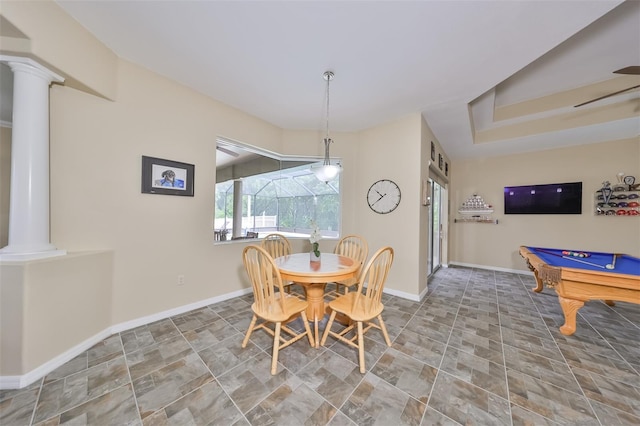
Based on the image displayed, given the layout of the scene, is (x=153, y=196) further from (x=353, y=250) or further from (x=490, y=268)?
(x=490, y=268)

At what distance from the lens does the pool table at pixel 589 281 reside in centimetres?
200

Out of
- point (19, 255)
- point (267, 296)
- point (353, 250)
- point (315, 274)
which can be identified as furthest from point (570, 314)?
point (19, 255)

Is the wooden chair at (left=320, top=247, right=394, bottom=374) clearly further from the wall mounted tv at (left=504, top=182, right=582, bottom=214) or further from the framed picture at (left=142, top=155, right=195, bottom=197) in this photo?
the wall mounted tv at (left=504, top=182, right=582, bottom=214)

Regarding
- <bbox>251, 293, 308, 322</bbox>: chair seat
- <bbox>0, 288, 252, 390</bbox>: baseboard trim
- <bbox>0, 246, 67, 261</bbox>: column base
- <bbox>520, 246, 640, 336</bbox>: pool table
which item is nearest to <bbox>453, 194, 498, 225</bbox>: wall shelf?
<bbox>520, 246, 640, 336</bbox>: pool table

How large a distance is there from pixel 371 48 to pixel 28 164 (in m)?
3.03

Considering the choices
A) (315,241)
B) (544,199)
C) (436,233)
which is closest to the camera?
(315,241)

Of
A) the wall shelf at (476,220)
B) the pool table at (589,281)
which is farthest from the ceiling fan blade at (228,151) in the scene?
the wall shelf at (476,220)

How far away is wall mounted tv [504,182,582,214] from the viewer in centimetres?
428

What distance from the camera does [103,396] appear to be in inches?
57.5

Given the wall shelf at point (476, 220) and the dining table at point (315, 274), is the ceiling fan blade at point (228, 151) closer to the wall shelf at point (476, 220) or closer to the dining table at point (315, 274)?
the dining table at point (315, 274)

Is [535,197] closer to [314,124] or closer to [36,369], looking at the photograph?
[314,124]

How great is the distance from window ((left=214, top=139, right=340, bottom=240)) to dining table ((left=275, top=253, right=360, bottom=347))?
1.17m

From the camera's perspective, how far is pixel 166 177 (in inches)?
99.6

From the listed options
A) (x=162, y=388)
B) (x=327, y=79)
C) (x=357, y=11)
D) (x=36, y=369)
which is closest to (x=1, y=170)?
(x=36, y=369)
